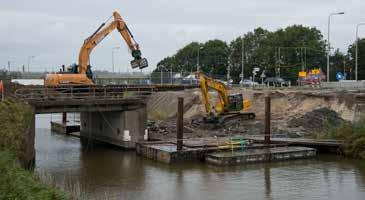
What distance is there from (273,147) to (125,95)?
14.8m

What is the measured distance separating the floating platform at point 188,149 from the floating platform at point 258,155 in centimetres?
44

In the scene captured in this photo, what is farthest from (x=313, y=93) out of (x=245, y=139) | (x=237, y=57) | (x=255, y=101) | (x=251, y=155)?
(x=237, y=57)

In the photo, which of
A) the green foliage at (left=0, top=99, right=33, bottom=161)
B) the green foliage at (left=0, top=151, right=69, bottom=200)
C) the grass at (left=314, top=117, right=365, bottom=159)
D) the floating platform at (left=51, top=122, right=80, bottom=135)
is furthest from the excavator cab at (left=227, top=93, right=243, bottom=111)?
the green foliage at (left=0, top=151, right=69, bottom=200)

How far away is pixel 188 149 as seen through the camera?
37594 millimetres

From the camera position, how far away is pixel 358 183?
30.2 metres

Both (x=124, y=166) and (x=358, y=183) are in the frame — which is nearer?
(x=358, y=183)

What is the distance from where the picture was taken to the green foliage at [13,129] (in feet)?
79.2

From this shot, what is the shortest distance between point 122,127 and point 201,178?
1531 centimetres

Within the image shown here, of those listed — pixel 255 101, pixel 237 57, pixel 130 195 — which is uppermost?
pixel 237 57

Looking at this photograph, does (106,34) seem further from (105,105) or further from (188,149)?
(188,149)

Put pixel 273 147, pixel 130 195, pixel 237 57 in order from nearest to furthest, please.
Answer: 1. pixel 130 195
2. pixel 273 147
3. pixel 237 57

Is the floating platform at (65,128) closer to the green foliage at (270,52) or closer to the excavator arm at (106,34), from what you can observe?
the excavator arm at (106,34)

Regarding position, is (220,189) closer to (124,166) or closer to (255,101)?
(124,166)

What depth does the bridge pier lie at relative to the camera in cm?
4512
